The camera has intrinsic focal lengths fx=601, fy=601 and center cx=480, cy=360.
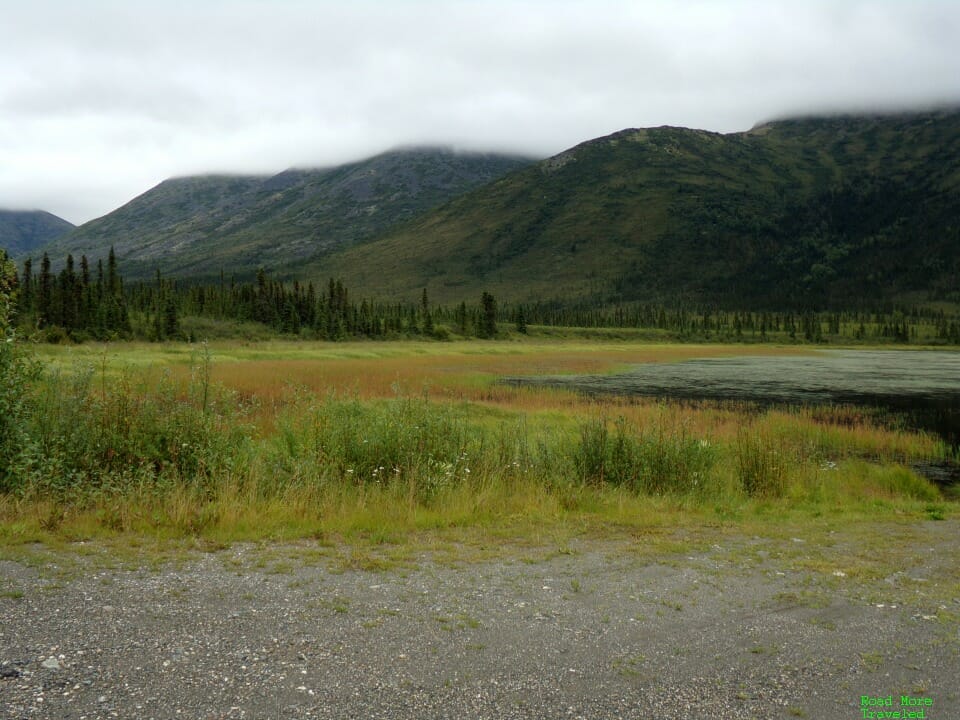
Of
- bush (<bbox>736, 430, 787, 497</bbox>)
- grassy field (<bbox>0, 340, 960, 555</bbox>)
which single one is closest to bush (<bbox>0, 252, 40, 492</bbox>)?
grassy field (<bbox>0, 340, 960, 555</bbox>)

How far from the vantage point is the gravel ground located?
4184 mm

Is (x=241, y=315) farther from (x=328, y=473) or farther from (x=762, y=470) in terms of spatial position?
(x=762, y=470)

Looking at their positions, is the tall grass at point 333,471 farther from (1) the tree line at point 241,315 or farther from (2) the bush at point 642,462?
(1) the tree line at point 241,315

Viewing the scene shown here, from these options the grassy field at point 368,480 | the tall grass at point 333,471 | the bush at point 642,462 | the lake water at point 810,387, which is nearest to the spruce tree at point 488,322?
the lake water at point 810,387

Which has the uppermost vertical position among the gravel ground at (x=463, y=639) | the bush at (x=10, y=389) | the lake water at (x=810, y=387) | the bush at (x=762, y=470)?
the bush at (x=10, y=389)

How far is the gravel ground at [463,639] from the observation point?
13.7ft

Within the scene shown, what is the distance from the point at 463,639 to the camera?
510cm

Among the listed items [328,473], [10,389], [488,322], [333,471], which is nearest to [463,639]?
[333,471]

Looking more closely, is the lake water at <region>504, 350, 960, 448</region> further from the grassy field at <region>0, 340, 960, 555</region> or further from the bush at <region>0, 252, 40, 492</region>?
the bush at <region>0, 252, 40, 492</region>

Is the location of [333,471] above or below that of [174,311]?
below

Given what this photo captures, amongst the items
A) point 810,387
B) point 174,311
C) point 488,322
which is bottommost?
point 810,387

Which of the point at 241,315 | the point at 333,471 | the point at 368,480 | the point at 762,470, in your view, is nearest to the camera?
the point at 333,471

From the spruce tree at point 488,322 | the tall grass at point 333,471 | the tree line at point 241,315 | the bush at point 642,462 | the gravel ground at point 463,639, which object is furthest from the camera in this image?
the spruce tree at point 488,322

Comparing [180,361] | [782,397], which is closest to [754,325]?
[782,397]
